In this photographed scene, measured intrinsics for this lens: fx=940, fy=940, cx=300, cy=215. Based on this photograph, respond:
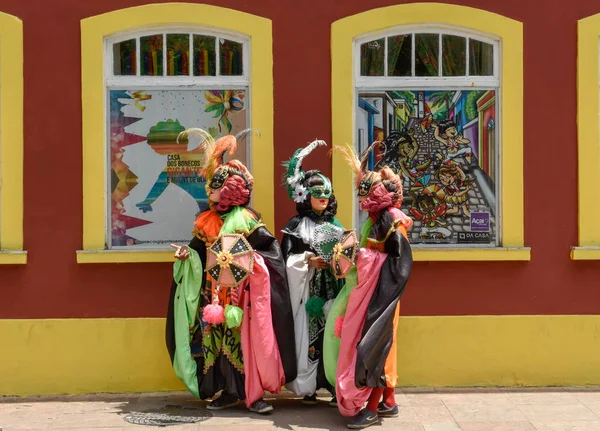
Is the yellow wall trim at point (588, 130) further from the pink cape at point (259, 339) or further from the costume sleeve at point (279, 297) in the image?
the pink cape at point (259, 339)

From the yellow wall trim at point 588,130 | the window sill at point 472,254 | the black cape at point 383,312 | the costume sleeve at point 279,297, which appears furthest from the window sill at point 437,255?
the black cape at point 383,312

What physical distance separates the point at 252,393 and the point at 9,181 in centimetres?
269

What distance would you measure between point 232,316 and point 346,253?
3.23 feet

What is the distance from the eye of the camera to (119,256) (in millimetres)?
7840

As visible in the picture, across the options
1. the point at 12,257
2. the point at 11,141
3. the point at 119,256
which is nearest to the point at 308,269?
the point at 119,256

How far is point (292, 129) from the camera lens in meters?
7.97

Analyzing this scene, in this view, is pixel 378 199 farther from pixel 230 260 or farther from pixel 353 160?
pixel 230 260

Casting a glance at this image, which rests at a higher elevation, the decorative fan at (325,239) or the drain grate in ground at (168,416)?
the decorative fan at (325,239)

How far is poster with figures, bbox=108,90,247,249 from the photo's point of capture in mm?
8016

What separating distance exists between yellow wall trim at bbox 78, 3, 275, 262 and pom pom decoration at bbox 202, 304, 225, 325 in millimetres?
1069

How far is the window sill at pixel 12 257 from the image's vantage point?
7.79 m

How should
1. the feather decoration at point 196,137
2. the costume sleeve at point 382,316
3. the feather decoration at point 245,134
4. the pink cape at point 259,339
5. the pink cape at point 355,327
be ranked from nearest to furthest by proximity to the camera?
the costume sleeve at point 382,316
the pink cape at point 355,327
the pink cape at point 259,339
the feather decoration at point 196,137
the feather decoration at point 245,134

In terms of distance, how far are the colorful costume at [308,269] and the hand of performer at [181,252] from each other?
2.49 ft

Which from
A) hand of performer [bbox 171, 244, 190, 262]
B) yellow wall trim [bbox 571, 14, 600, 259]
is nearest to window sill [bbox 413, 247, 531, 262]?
yellow wall trim [bbox 571, 14, 600, 259]
